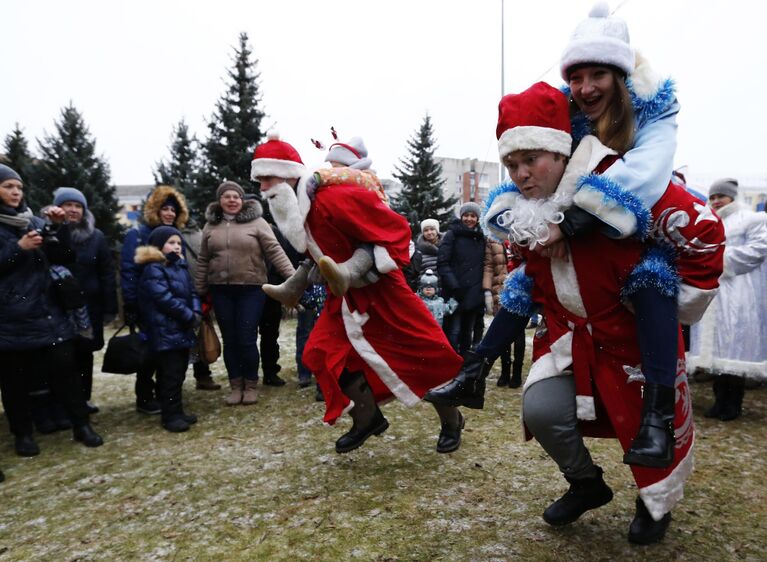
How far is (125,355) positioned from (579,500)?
387 cm

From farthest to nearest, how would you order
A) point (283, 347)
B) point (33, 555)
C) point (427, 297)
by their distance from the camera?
1. point (283, 347)
2. point (427, 297)
3. point (33, 555)

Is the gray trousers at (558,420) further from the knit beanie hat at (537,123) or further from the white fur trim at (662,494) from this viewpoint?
the knit beanie hat at (537,123)

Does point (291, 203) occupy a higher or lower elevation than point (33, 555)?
higher

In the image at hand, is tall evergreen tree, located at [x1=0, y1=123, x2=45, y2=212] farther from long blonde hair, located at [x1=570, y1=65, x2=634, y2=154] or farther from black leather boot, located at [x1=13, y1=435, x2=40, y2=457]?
long blonde hair, located at [x1=570, y1=65, x2=634, y2=154]

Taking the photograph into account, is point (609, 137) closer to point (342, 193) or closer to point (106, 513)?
point (342, 193)

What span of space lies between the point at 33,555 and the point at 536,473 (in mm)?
2742

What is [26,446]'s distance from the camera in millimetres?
4141

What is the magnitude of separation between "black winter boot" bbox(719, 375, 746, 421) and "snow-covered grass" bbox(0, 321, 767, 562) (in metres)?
0.12

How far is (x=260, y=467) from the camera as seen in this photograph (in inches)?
143

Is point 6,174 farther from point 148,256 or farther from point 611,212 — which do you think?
point 611,212

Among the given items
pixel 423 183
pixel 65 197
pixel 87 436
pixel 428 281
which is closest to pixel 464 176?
pixel 423 183

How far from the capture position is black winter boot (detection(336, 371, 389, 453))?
10.9ft

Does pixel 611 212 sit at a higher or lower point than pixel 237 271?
higher

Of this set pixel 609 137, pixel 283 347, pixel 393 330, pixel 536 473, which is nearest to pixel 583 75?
pixel 609 137
